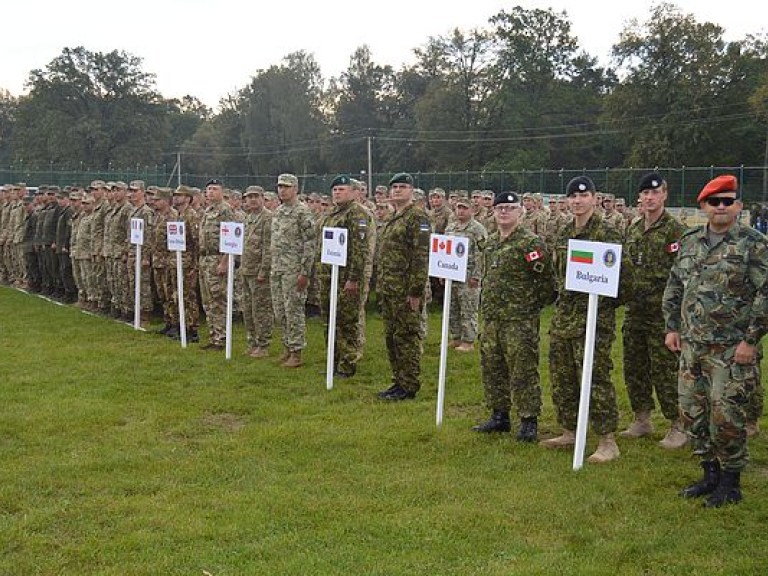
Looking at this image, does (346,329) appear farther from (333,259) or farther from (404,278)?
(404,278)

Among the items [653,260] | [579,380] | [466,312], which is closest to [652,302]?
→ [653,260]

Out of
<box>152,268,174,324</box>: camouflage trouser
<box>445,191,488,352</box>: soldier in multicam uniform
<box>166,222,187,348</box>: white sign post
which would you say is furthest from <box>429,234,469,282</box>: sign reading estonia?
<box>152,268,174,324</box>: camouflage trouser

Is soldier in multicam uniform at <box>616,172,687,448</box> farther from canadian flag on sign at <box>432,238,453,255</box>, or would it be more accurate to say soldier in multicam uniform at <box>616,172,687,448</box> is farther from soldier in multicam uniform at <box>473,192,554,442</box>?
canadian flag on sign at <box>432,238,453,255</box>

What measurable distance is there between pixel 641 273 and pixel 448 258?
1612mm

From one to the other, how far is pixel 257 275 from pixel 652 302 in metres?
5.15

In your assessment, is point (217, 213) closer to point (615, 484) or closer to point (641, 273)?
point (641, 273)

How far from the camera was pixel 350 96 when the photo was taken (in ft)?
249

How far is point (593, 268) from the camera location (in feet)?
18.4

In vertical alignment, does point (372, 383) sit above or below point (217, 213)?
below

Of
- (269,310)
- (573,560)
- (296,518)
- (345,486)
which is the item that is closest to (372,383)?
(269,310)

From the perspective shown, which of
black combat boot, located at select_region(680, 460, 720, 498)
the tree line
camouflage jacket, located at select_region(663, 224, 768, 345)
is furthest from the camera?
the tree line

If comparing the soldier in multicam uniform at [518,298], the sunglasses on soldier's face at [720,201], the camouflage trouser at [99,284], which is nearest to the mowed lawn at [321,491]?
the soldier in multicam uniform at [518,298]

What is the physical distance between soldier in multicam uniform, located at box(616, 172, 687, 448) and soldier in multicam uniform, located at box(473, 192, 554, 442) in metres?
0.68

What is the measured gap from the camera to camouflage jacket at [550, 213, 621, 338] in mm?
5918
